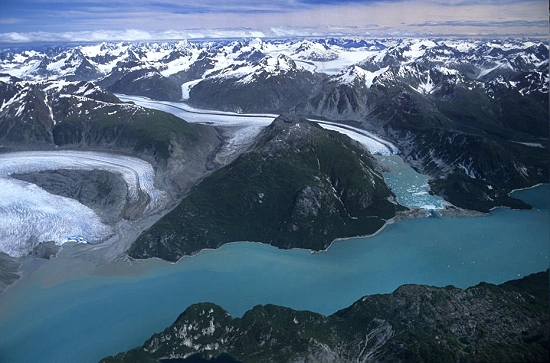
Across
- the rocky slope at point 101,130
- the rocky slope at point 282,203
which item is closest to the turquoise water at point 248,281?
the rocky slope at point 282,203

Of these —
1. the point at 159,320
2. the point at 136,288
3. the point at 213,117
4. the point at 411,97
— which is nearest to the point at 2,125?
the point at 213,117

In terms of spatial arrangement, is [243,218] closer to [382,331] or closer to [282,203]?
[282,203]

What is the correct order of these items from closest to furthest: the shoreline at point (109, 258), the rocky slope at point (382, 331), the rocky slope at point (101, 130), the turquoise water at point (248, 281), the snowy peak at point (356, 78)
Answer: the rocky slope at point (382, 331) < the turquoise water at point (248, 281) < the shoreline at point (109, 258) < the rocky slope at point (101, 130) < the snowy peak at point (356, 78)

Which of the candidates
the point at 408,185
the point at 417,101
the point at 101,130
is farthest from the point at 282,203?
the point at 417,101

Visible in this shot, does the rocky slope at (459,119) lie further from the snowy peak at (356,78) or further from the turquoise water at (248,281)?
the turquoise water at (248,281)

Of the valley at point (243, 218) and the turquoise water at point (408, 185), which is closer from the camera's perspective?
the valley at point (243, 218)

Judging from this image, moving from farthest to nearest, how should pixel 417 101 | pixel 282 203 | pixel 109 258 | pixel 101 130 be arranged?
pixel 417 101, pixel 101 130, pixel 282 203, pixel 109 258

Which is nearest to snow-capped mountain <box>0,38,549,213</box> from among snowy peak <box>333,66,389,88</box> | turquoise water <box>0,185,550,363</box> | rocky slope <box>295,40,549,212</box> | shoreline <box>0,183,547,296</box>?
rocky slope <box>295,40,549,212</box>

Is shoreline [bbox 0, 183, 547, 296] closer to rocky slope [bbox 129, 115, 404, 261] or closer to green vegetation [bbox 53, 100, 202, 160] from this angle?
rocky slope [bbox 129, 115, 404, 261]
